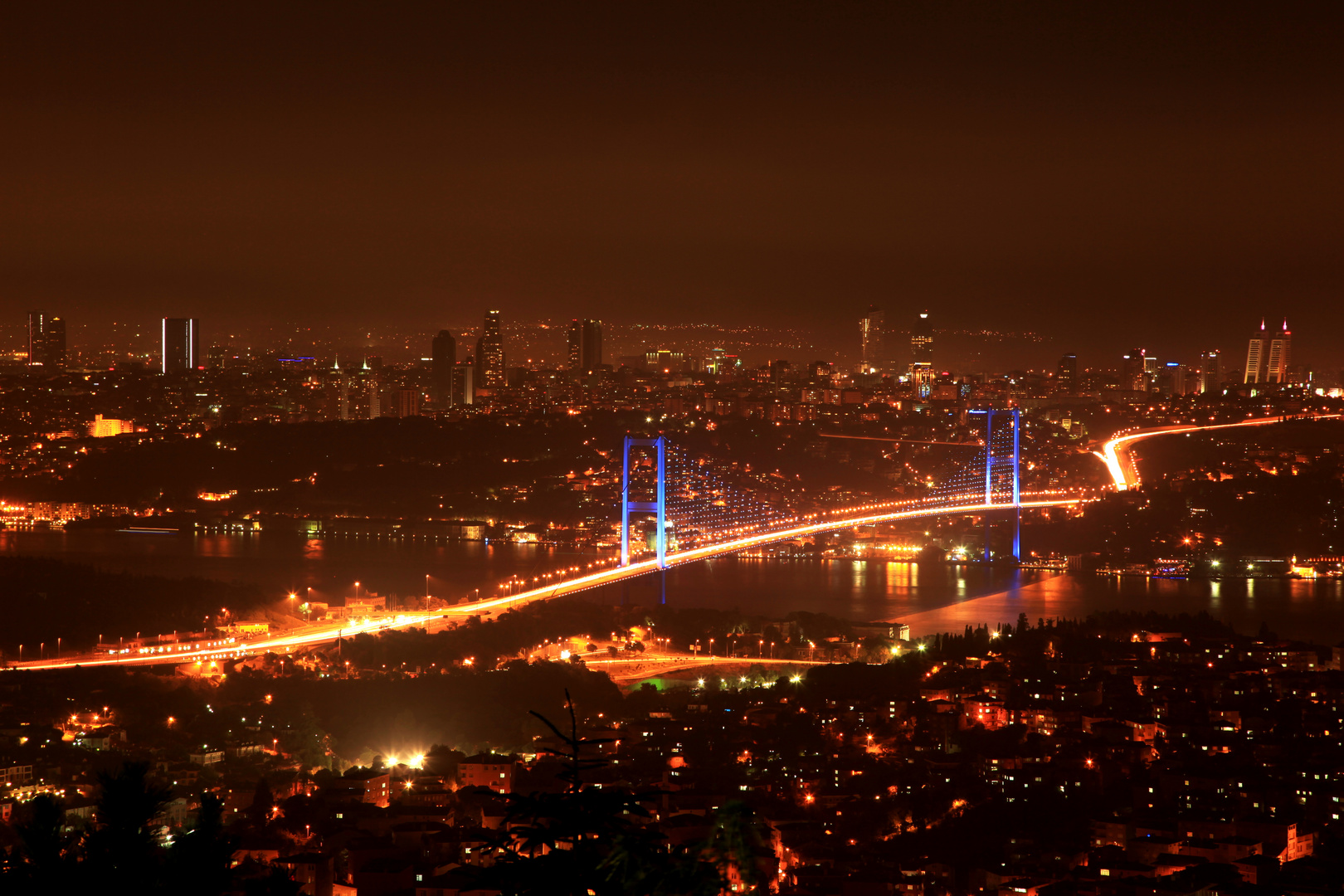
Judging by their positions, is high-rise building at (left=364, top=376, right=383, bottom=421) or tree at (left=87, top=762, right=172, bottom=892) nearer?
tree at (left=87, top=762, right=172, bottom=892)

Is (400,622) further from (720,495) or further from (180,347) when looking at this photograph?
(180,347)

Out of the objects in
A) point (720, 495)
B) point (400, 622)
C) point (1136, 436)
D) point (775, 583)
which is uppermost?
point (1136, 436)

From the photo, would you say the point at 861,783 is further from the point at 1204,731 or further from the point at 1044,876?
the point at 1204,731

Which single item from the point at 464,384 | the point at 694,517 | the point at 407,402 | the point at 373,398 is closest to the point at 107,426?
the point at 373,398

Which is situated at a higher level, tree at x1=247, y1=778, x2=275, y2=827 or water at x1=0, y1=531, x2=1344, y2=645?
tree at x1=247, y1=778, x2=275, y2=827

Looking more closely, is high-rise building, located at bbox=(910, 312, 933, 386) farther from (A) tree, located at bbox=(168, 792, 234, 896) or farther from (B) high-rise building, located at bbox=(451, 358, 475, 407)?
(A) tree, located at bbox=(168, 792, 234, 896)

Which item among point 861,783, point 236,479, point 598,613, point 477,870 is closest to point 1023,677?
point 861,783

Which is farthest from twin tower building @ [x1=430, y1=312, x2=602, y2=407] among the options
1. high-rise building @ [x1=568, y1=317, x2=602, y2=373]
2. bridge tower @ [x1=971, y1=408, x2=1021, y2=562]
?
bridge tower @ [x1=971, y1=408, x2=1021, y2=562]
